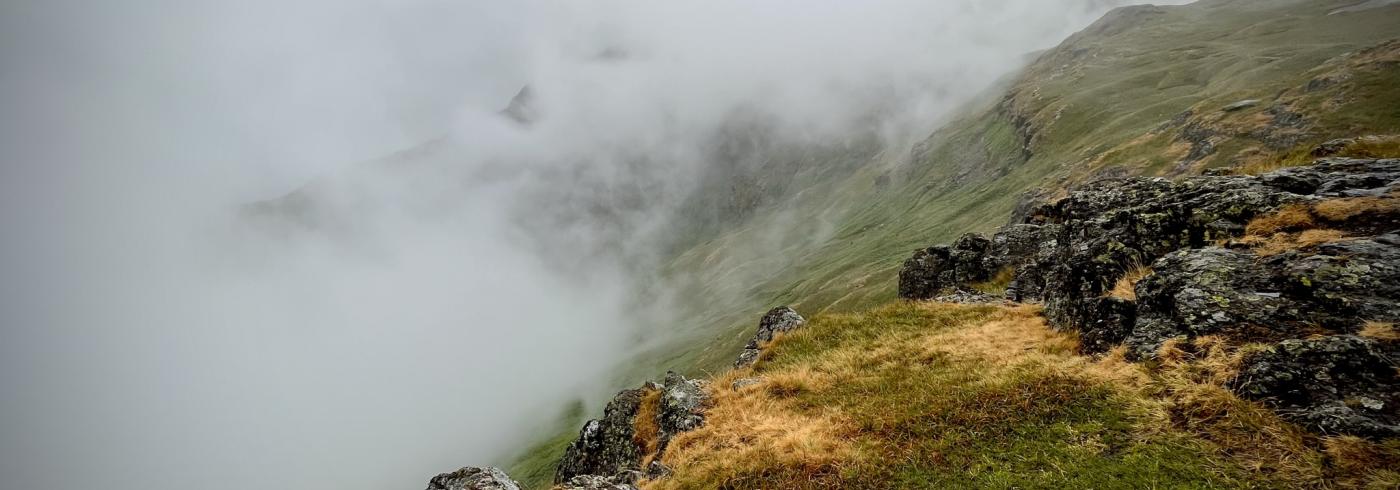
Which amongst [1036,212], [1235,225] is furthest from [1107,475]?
[1036,212]

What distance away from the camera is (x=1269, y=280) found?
14258 millimetres

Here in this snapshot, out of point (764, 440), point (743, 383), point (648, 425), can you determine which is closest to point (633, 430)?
point (648, 425)

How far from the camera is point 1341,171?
1820 centimetres

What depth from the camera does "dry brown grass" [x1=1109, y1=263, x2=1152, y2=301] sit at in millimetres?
17078

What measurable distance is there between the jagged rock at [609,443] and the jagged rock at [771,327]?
5856 millimetres

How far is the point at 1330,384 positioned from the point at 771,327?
21.4 metres

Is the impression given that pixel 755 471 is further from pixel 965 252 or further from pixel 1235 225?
pixel 965 252

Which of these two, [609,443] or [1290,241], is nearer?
[1290,241]

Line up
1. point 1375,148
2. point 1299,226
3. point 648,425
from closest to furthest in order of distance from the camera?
point 1299,226 < point 1375,148 < point 648,425

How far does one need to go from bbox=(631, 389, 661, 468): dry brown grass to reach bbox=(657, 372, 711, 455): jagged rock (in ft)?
0.92

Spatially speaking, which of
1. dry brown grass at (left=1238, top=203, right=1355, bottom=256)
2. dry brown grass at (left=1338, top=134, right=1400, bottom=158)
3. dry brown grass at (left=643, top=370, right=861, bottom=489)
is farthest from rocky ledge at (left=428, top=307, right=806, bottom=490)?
dry brown grass at (left=1338, top=134, right=1400, bottom=158)

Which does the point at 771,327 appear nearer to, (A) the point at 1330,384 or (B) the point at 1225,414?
(B) the point at 1225,414

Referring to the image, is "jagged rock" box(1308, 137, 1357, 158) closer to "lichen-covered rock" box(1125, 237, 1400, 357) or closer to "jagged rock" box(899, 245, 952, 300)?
"lichen-covered rock" box(1125, 237, 1400, 357)

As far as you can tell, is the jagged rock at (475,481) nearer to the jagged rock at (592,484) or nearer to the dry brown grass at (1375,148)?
the jagged rock at (592,484)
